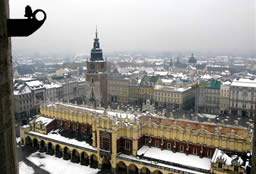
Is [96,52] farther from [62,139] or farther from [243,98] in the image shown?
[243,98]

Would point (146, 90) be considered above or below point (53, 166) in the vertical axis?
above

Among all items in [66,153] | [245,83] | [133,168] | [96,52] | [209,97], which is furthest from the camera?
[209,97]

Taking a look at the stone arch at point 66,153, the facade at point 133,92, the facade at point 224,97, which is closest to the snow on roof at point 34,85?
the facade at point 133,92

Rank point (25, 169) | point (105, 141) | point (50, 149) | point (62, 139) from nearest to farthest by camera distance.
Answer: point (105, 141)
point (25, 169)
point (62, 139)
point (50, 149)

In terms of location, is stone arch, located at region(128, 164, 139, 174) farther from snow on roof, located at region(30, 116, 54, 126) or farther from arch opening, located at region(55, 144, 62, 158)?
snow on roof, located at region(30, 116, 54, 126)

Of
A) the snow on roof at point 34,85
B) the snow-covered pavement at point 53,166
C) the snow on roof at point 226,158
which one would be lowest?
the snow-covered pavement at point 53,166

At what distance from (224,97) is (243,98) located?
4905 millimetres

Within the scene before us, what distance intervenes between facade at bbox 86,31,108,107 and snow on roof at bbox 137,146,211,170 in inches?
1123

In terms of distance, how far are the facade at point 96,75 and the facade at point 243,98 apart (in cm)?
3307

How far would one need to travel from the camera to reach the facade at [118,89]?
A: 257 feet

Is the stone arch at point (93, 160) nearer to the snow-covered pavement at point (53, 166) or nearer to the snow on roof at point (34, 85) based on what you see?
the snow-covered pavement at point (53, 166)

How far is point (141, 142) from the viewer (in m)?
34.8

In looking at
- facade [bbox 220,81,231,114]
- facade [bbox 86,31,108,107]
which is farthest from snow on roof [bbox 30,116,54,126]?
facade [bbox 220,81,231,114]

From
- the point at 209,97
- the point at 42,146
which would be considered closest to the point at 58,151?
the point at 42,146
